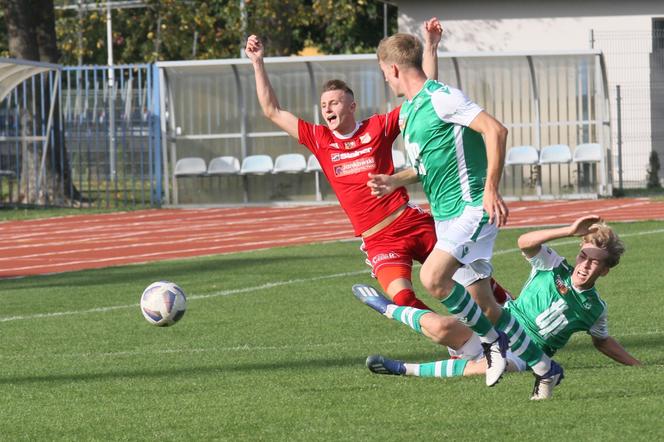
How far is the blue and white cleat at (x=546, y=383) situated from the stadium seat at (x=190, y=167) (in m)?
22.4

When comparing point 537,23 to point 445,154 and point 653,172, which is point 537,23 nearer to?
point 653,172

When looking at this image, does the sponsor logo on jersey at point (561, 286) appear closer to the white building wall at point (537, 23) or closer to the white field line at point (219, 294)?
the white field line at point (219, 294)

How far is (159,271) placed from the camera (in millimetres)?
15641

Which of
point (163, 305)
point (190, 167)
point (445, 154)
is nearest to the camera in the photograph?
point (445, 154)

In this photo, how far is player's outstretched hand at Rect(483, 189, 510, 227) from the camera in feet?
21.5

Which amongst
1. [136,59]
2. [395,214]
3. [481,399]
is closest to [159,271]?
[395,214]

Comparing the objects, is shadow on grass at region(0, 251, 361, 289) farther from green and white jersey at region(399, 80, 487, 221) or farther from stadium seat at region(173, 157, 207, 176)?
stadium seat at region(173, 157, 207, 176)

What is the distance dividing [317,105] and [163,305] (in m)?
20.2

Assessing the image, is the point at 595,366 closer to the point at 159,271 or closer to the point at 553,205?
the point at 159,271

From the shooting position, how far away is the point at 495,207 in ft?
21.5

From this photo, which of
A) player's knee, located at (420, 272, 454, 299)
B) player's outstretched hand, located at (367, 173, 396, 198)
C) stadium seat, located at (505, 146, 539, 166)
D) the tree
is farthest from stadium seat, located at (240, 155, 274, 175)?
player's knee, located at (420, 272, 454, 299)

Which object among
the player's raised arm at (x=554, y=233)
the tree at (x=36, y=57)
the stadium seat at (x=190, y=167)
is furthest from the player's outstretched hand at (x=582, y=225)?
the tree at (x=36, y=57)

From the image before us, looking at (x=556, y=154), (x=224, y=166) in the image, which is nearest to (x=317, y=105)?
(x=224, y=166)

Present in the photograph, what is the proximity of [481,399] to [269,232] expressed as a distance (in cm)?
1476
